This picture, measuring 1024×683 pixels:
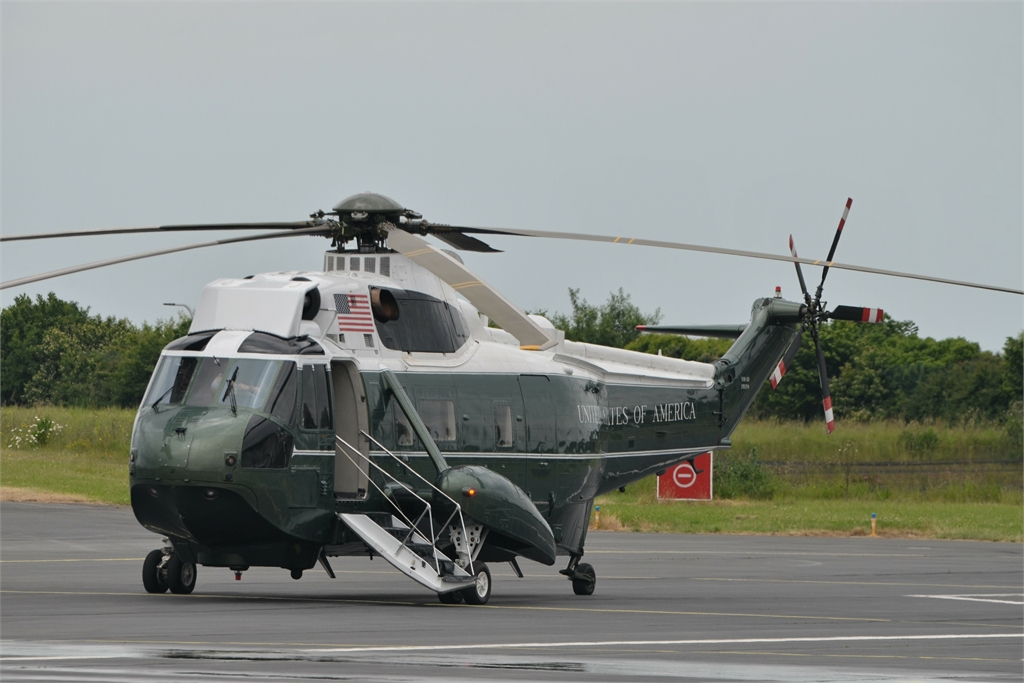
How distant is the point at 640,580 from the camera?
25.6 meters

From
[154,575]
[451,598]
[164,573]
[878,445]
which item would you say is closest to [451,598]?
[451,598]

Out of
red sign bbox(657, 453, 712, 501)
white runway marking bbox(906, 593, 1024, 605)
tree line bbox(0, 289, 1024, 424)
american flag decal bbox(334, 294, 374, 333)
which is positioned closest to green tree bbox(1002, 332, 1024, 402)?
tree line bbox(0, 289, 1024, 424)

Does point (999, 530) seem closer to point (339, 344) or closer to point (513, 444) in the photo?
point (513, 444)

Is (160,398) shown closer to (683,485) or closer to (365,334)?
(365,334)

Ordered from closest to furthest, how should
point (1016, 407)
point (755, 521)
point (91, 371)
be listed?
point (755, 521), point (1016, 407), point (91, 371)

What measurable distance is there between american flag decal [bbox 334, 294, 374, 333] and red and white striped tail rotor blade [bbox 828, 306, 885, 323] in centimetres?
1040

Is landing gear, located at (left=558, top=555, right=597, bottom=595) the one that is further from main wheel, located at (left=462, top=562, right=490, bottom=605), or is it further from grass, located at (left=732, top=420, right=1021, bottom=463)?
grass, located at (left=732, top=420, right=1021, bottom=463)

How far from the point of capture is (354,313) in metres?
19.8

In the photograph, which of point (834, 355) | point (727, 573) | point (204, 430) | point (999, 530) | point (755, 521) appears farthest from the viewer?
point (834, 355)

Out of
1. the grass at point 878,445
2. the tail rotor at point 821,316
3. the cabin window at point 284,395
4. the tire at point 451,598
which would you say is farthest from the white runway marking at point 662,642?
the grass at point 878,445

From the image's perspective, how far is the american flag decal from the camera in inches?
774

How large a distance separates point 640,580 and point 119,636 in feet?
41.1

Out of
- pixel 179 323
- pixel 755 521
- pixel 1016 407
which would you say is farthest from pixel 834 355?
pixel 755 521

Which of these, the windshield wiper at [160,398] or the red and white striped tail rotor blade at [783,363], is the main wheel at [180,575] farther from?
the red and white striped tail rotor blade at [783,363]
